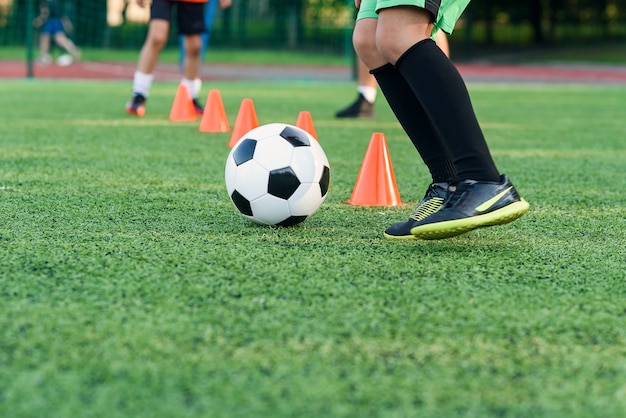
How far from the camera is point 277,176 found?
299 cm

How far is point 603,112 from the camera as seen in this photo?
9.18 meters

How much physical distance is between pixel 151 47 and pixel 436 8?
4.85m

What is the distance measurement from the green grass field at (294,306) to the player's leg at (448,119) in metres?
0.13

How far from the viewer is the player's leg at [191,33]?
7.14m

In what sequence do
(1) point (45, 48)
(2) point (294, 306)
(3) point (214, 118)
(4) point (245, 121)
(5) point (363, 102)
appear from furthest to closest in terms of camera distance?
1. (1) point (45, 48)
2. (5) point (363, 102)
3. (3) point (214, 118)
4. (4) point (245, 121)
5. (2) point (294, 306)

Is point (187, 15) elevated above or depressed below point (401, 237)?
above

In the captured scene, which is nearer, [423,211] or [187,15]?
[423,211]

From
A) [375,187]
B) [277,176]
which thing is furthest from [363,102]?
[277,176]

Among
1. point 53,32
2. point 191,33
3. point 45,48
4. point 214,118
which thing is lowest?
point 45,48

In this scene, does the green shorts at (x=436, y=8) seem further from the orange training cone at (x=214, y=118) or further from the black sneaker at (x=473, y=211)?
the orange training cone at (x=214, y=118)

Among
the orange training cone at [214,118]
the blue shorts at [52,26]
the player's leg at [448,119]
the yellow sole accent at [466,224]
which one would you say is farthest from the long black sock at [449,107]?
the blue shorts at [52,26]

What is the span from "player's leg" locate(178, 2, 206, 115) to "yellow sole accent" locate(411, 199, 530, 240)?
5.00 meters

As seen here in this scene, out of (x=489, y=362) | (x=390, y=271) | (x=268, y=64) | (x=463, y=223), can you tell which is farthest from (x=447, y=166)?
(x=268, y=64)

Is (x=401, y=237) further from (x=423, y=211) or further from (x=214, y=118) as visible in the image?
(x=214, y=118)
